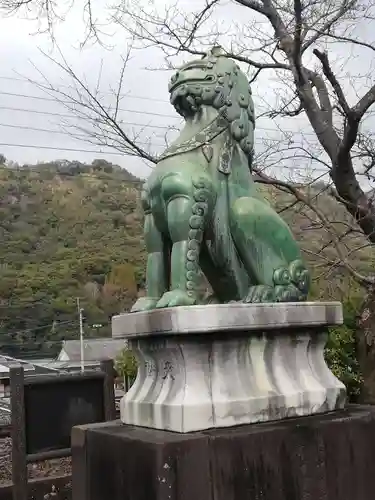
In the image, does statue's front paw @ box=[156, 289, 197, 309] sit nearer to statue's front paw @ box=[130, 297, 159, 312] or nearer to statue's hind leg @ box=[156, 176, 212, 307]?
statue's hind leg @ box=[156, 176, 212, 307]

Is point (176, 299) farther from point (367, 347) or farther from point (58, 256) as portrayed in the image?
point (58, 256)

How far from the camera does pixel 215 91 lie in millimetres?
3295

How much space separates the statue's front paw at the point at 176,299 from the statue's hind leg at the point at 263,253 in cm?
34

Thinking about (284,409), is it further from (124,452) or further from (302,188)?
(302,188)

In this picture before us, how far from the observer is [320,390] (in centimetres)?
303

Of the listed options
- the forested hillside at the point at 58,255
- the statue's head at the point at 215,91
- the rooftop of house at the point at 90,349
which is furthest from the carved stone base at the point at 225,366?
the rooftop of house at the point at 90,349

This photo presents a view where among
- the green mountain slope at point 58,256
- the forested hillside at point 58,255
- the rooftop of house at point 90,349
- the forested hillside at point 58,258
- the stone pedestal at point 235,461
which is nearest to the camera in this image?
the stone pedestal at point 235,461

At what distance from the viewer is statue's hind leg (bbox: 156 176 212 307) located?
293 centimetres

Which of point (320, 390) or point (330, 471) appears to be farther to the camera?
point (320, 390)

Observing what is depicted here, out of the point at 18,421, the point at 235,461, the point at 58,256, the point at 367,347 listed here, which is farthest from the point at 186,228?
the point at 58,256

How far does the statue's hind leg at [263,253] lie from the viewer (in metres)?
3.08

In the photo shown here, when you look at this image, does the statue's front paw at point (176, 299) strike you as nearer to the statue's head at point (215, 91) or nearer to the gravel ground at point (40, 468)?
the statue's head at point (215, 91)

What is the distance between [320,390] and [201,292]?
757 millimetres

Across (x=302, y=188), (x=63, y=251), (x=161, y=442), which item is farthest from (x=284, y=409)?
(x=63, y=251)
